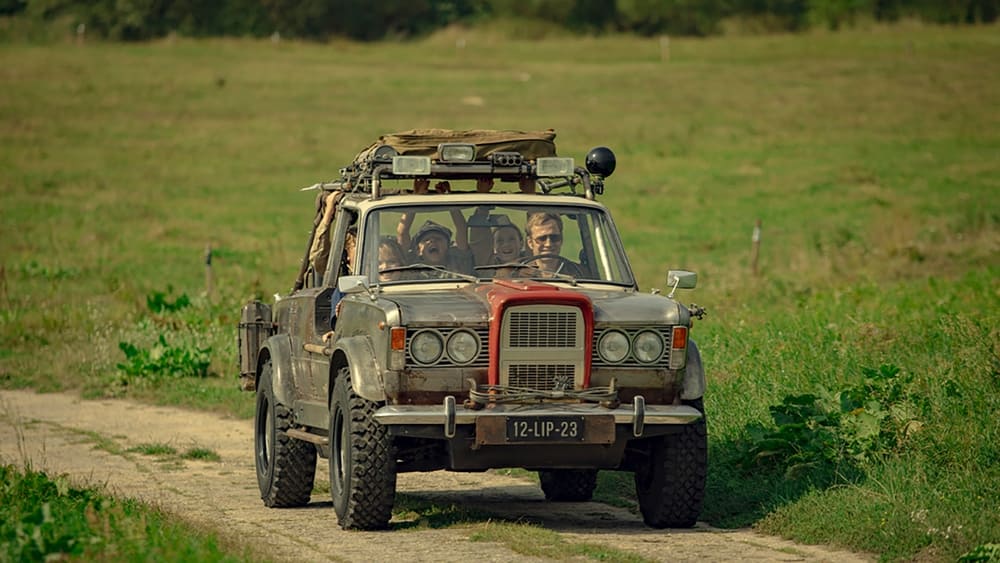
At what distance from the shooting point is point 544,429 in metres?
9.95

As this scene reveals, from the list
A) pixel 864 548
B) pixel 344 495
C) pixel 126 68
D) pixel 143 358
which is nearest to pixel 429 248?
pixel 344 495

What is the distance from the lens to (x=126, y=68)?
2211 inches

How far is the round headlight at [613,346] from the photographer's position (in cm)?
1030

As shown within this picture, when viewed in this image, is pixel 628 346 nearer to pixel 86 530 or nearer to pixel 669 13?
pixel 86 530

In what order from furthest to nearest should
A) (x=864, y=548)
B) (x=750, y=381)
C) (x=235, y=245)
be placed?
(x=235, y=245) → (x=750, y=381) → (x=864, y=548)

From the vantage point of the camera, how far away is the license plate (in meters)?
9.93

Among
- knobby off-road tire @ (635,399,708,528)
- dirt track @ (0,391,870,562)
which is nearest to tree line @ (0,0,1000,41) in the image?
dirt track @ (0,391,870,562)

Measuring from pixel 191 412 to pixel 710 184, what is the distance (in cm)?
2075

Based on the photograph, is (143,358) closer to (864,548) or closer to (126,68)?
(864,548)

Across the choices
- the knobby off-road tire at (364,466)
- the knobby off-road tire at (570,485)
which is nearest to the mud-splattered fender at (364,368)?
the knobby off-road tire at (364,466)

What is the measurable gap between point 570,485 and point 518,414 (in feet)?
8.64

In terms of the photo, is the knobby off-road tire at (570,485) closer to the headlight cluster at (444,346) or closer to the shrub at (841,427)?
the shrub at (841,427)

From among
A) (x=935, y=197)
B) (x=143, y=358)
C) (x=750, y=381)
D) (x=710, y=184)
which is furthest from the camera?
(x=710, y=184)

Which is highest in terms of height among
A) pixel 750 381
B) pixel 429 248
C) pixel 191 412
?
pixel 429 248
